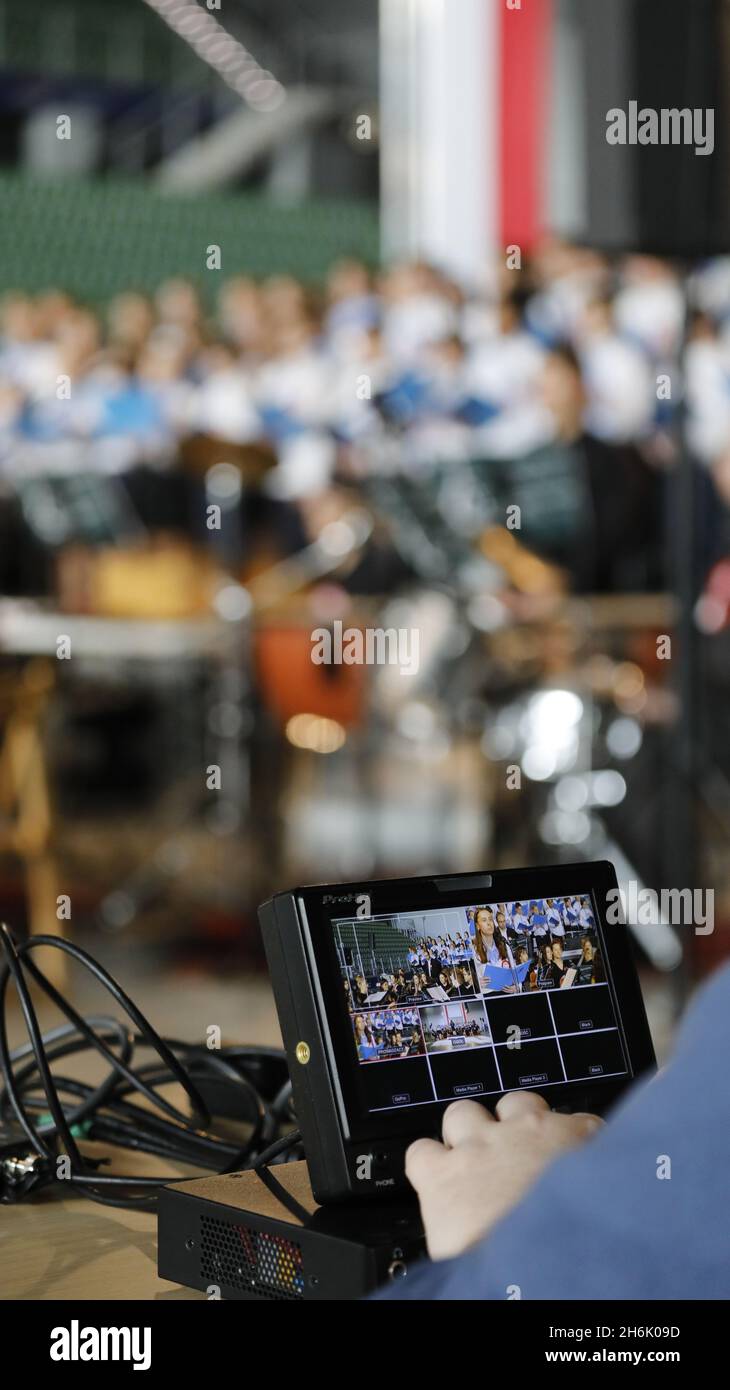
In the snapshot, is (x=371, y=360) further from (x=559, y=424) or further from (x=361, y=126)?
(x=361, y=126)

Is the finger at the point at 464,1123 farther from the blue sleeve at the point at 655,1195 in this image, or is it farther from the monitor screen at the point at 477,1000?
the blue sleeve at the point at 655,1195

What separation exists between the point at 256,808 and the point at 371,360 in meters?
1.58

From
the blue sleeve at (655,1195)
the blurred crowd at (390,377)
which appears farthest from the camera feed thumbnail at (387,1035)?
the blurred crowd at (390,377)

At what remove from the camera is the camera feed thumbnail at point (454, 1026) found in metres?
0.49

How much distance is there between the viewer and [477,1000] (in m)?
0.50

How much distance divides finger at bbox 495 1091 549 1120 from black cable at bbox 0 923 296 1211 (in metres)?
0.10

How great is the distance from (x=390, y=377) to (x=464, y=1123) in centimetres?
424

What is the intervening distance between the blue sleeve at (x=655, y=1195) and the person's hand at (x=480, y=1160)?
0.28 feet

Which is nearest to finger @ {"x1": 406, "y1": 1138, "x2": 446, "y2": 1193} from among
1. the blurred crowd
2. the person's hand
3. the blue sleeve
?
the person's hand

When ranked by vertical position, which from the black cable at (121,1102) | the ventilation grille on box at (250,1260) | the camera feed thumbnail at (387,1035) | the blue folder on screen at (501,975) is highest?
the blue folder on screen at (501,975)

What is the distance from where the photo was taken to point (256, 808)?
152 inches

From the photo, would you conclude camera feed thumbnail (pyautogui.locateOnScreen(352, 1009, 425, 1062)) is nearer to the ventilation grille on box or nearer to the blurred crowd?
the ventilation grille on box
